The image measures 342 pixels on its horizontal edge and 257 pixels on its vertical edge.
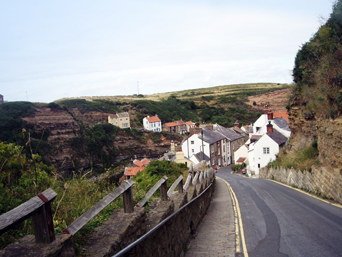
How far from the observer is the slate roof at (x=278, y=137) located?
3831cm

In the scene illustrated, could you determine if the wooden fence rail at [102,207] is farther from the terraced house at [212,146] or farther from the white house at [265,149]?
Result: the terraced house at [212,146]

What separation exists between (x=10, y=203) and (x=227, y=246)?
238 inches

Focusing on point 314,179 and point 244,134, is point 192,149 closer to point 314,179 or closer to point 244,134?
point 244,134

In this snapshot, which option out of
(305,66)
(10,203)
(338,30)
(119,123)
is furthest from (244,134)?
(10,203)

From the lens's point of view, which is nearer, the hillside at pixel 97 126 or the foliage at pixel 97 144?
the hillside at pixel 97 126

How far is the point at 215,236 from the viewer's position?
888cm

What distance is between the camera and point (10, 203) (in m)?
3.98

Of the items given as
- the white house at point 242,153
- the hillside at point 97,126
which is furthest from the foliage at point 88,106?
the white house at point 242,153

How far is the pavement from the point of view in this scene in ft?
24.4

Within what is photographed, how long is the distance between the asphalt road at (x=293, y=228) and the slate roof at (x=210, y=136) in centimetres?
3776

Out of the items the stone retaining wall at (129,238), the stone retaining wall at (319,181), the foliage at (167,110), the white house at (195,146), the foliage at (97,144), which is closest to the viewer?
the stone retaining wall at (129,238)

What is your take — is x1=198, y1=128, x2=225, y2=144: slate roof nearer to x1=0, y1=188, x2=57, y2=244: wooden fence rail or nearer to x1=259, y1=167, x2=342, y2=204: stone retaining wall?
x1=259, y1=167, x2=342, y2=204: stone retaining wall

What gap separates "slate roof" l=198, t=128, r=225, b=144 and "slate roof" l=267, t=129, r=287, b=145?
44.3ft

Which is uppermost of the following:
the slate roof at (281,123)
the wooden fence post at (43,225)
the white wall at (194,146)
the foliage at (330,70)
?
the foliage at (330,70)
